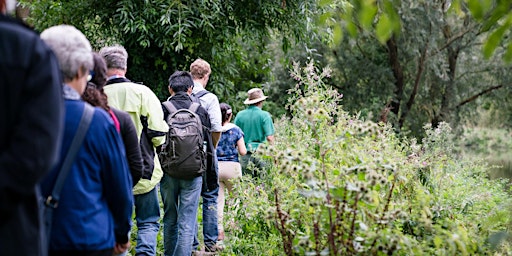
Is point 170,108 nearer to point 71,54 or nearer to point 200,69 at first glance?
point 200,69

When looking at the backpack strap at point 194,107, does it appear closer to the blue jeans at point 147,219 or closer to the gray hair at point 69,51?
the blue jeans at point 147,219

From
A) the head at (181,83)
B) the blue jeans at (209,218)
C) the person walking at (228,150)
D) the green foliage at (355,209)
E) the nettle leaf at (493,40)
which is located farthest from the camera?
the person walking at (228,150)

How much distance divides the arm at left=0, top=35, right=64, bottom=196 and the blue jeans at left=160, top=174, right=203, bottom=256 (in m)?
3.91

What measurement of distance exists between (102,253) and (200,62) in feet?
13.8

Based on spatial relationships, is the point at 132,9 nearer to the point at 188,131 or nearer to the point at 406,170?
the point at 188,131

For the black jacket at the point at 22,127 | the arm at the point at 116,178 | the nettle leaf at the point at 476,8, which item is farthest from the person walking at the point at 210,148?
the nettle leaf at the point at 476,8

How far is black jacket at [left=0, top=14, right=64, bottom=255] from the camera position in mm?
2592

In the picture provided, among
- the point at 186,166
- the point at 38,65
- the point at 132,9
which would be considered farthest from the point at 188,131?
the point at 132,9

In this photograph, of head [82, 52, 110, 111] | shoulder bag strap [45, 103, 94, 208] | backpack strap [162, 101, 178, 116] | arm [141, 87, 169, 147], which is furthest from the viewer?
backpack strap [162, 101, 178, 116]

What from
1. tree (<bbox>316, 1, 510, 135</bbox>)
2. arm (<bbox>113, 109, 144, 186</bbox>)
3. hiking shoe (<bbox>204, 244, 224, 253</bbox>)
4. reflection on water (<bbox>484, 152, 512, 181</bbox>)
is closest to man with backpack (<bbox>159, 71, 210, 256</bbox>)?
hiking shoe (<bbox>204, 244, 224, 253</bbox>)

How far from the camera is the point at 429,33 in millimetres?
22938

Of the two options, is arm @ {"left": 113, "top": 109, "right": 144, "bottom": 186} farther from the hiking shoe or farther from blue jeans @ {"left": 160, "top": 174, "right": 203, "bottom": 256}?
the hiking shoe

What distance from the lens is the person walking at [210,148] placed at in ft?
23.6

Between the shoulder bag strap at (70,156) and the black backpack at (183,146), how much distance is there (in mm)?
3094
